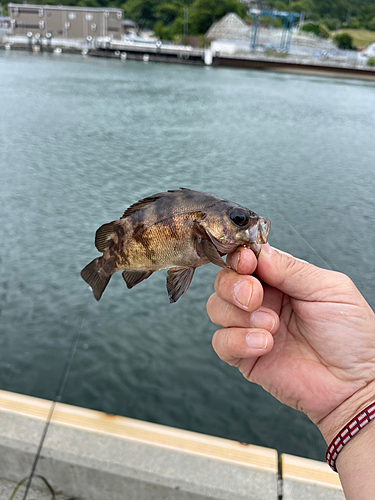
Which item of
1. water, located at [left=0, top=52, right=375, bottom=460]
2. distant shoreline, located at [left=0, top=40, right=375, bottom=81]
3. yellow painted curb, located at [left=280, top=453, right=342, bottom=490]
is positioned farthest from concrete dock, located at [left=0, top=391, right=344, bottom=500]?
distant shoreline, located at [left=0, top=40, right=375, bottom=81]

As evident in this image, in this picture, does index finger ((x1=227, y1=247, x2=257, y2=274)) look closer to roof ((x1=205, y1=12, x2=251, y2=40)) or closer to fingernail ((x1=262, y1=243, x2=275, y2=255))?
fingernail ((x1=262, y1=243, x2=275, y2=255))

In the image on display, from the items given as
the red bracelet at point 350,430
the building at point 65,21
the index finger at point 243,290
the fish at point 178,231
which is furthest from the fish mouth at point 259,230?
the building at point 65,21

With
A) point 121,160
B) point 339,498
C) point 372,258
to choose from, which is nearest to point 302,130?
point 121,160

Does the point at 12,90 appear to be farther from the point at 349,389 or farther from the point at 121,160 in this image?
the point at 349,389

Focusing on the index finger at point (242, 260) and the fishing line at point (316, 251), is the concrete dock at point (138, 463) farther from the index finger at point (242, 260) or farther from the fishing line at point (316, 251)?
the fishing line at point (316, 251)

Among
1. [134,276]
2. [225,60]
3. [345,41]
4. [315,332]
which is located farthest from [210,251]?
[345,41]

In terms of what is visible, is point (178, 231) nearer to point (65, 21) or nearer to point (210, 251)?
point (210, 251)
